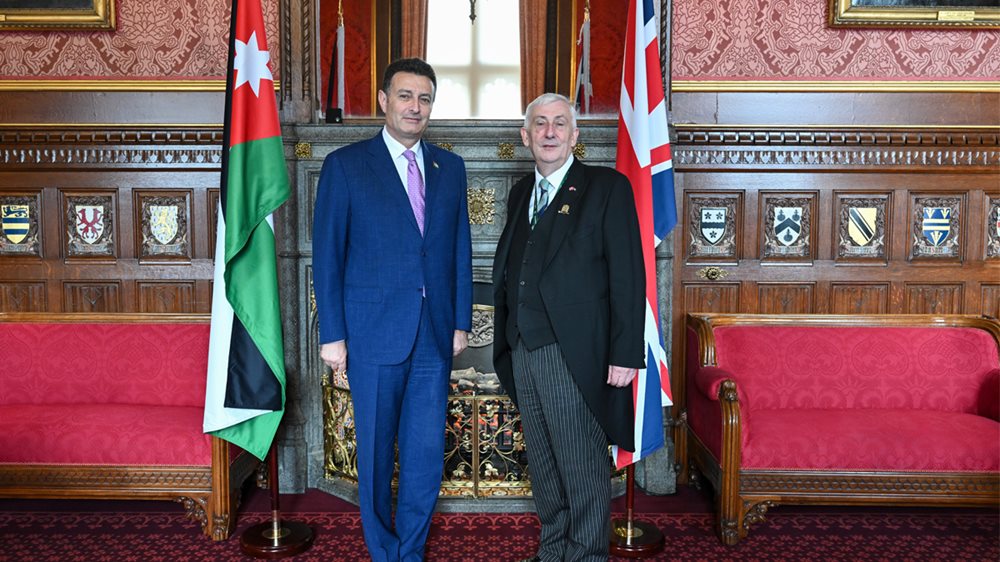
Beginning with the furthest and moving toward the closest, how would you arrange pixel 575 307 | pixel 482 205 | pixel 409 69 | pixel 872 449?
1. pixel 482 205
2. pixel 872 449
3. pixel 409 69
4. pixel 575 307

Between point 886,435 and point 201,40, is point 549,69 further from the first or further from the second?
point 886,435

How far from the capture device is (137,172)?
412 cm

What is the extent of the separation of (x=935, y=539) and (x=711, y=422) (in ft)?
3.56

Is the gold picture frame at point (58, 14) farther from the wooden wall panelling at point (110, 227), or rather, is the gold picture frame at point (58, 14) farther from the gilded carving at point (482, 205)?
the gilded carving at point (482, 205)

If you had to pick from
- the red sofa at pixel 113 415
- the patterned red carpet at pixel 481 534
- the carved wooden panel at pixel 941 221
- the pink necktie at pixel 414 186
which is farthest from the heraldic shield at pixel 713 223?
the red sofa at pixel 113 415

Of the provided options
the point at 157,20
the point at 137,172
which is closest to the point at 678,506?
the point at 137,172

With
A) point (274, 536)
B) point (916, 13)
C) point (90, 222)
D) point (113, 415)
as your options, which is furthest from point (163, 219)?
point (916, 13)

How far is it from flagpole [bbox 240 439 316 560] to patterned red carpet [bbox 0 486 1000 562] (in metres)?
0.05

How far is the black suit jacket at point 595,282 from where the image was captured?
2.56 metres

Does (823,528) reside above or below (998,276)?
below

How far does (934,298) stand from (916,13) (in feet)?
5.21

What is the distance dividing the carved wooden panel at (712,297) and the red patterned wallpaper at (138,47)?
2653 millimetres

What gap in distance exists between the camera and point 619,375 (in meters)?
2.59

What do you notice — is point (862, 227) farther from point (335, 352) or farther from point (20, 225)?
point (20, 225)
